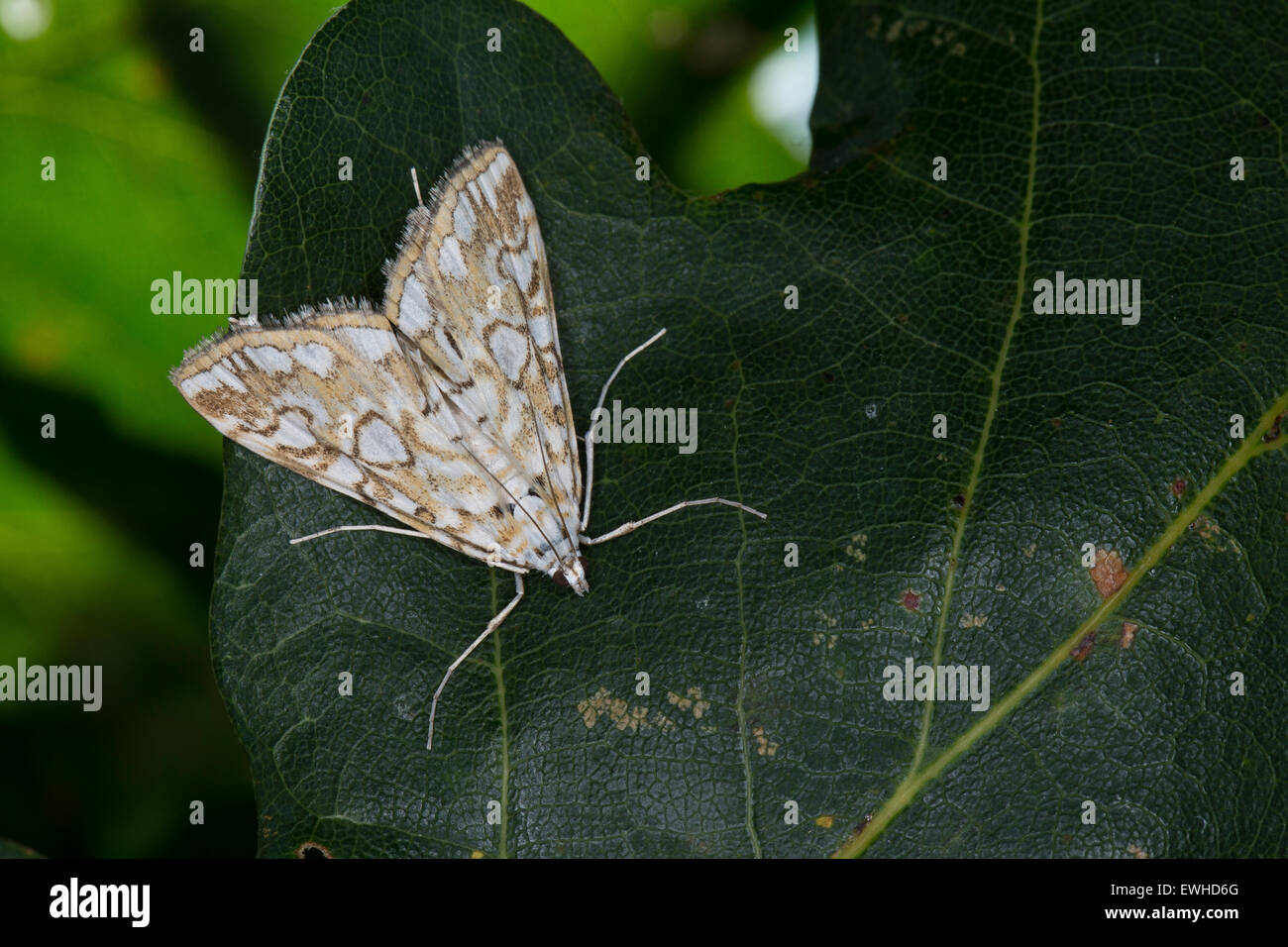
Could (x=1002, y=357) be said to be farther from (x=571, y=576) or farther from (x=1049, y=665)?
(x=571, y=576)

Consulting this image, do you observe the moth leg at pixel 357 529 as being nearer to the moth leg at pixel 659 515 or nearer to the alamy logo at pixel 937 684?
the moth leg at pixel 659 515

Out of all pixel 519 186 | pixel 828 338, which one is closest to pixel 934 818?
pixel 828 338

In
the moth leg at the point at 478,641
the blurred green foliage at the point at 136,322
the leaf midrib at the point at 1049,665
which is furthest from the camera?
the blurred green foliage at the point at 136,322

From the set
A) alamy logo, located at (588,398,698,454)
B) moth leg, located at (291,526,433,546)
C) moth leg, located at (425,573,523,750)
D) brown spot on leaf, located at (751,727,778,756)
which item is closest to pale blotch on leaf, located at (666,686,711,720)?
brown spot on leaf, located at (751,727,778,756)

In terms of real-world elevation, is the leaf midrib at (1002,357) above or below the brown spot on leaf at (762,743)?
above

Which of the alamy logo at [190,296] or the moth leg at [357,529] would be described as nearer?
the moth leg at [357,529]

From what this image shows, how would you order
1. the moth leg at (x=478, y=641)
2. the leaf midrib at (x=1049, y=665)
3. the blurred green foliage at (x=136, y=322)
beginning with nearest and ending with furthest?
the leaf midrib at (x=1049, y=665), the moth leg at (x=478, y=641), the blurred green foliage at (x=136, y=322)

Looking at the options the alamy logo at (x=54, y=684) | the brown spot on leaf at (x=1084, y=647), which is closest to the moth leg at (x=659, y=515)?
the brown spot on leaf at (x=1084, y=647)
